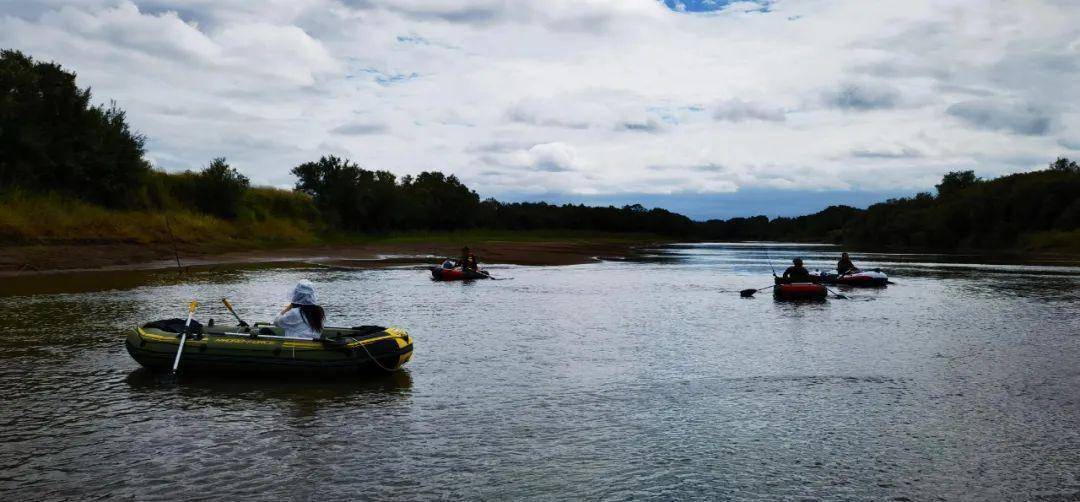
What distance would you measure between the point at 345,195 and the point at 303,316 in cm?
6560

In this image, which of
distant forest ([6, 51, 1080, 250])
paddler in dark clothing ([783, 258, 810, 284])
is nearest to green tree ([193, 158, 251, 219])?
distant forest ([6, 51, 1080, 250])

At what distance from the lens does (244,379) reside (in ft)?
46.0

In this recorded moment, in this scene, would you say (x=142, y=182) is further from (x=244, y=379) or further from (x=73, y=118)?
(x=244, y=379)

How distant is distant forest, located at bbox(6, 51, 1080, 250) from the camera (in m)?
44.6

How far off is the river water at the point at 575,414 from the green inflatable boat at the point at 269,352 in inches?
12.3

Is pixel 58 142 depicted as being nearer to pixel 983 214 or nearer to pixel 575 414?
pixel 575 414

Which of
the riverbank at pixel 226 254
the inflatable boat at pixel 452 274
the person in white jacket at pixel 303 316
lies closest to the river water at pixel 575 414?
the person in white jacket at pixel 303 316

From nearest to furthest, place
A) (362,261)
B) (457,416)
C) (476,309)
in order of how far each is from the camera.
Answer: (457,416) → (476,309) → (362,261)

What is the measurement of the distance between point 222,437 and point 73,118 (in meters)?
45.6

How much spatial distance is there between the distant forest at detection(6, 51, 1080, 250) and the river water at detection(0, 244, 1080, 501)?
2522 centimetres

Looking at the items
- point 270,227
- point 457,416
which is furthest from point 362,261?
point 457,416

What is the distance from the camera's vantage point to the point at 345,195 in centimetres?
7775

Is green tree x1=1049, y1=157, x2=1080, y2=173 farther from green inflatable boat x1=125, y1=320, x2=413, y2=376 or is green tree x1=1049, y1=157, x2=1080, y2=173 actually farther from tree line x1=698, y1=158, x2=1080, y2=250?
green inflatable boat x1=125, y1=320, x2=413, y2=376

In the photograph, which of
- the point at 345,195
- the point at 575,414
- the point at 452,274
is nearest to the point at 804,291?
the point at 452,274
